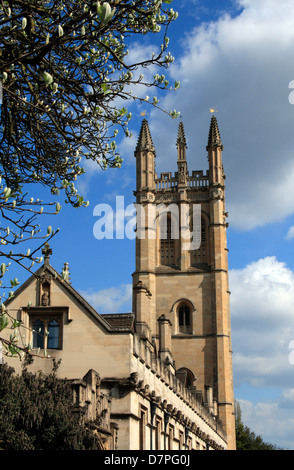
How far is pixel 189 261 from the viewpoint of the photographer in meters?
63.8

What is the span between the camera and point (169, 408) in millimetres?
26016

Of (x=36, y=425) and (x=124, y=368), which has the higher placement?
(x=124, y=368)

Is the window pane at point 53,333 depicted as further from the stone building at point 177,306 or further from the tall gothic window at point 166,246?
the tall gothic window at point 166,246

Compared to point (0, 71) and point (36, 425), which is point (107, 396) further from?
point (0, 71)

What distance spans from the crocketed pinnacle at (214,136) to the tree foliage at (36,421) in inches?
2098

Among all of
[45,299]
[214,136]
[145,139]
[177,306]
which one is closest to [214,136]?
[214,136]

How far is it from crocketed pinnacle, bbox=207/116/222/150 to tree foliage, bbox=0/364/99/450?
5330 cm

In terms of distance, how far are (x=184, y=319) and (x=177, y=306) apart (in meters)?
1.37

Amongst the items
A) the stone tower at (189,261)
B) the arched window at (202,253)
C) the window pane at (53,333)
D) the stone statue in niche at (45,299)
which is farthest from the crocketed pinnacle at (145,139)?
the window pane at (53,333)

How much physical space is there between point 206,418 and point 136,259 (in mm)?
25109

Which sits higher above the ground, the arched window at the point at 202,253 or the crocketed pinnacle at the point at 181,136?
the crocketed pinnacle at the point at 181,136

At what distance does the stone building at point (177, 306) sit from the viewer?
72.4 feet

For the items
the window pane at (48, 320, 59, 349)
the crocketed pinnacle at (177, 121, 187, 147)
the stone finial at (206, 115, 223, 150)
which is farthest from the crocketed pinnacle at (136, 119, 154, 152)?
the window pane at (48, 320, 59, 349)
